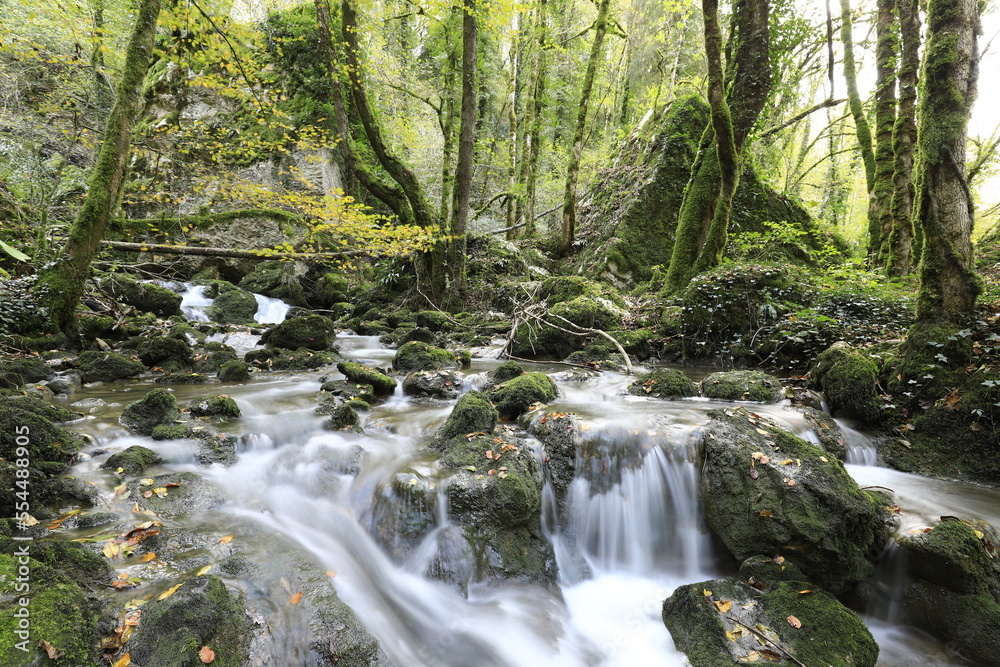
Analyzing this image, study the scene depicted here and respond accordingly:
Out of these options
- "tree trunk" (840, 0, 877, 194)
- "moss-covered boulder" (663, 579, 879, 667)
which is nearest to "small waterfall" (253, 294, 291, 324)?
"moss-covered boulder" (663, 579, 879, 667)

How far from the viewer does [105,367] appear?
20.8ft

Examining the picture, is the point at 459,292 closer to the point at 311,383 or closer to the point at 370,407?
the point at 311,383

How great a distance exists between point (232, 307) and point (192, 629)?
12099mm

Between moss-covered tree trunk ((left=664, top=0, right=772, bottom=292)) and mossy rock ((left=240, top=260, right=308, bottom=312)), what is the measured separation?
1155 cm

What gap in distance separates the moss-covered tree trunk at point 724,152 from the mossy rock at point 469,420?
6939 millimetres

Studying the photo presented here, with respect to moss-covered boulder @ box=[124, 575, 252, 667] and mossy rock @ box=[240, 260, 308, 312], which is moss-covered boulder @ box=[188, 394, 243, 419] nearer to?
moss-covered boulder @ box=[124, 575, 252, 667]

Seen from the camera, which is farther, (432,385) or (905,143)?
(905,143)

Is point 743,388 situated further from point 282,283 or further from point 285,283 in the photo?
point 282,283

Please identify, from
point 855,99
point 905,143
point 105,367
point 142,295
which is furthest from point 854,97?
point 142,295

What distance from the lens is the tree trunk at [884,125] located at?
9.33 meters

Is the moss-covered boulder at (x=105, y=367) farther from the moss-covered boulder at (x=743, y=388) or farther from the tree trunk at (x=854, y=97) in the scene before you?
the tree trunk at (x=854, y=97)

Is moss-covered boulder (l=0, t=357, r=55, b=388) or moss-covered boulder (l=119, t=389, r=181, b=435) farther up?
moss-covered boulder (l=0, t=357, r=55, b=388)

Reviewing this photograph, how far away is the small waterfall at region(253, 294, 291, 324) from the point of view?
12.9m

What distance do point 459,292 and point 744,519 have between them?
985 cm
